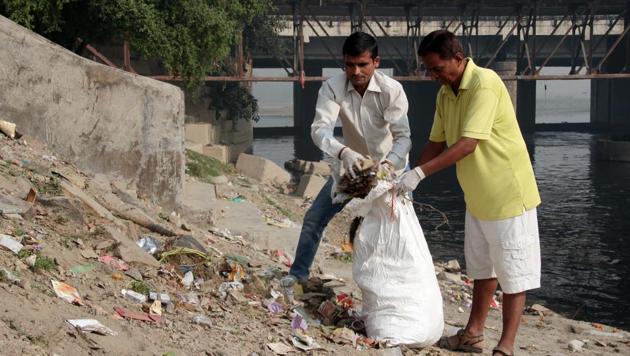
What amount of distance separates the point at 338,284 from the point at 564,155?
27391mm

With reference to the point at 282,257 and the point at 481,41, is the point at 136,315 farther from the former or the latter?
the point at 481,41

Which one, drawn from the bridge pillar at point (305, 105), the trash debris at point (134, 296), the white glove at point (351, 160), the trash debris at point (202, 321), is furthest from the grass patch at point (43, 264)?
the bridge pillar at point (305, 105)

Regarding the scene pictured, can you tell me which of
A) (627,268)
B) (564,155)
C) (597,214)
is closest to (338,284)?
(627,268)

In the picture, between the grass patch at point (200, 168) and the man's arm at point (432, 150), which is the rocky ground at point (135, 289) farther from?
the grass patch at point (200, 168)

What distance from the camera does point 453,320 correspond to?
6.51 m

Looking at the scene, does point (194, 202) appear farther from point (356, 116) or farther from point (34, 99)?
point (356, 116)

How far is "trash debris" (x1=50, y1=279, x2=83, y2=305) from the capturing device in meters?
4.07

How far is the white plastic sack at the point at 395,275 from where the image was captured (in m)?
4.56

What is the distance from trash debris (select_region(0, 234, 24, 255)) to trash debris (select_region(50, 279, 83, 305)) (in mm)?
332

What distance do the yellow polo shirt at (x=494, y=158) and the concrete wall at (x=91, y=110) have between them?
380 cm

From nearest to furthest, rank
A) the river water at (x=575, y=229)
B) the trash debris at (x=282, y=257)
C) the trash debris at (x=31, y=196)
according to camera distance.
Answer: the trash debris at (x=31, y=196) → the trash debris at (x=282, y=257) → the river water at (x=575, y=229)

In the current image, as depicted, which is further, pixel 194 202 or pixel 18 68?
pixel 194 202

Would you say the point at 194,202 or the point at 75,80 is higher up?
the point at 75,80

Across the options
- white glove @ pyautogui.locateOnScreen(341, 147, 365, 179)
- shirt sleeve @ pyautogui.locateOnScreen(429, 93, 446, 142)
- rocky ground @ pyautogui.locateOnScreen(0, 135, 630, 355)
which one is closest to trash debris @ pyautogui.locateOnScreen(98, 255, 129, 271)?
rocky ground @ pyautogui.locateOnScreen(0, 135, 630, 355)
